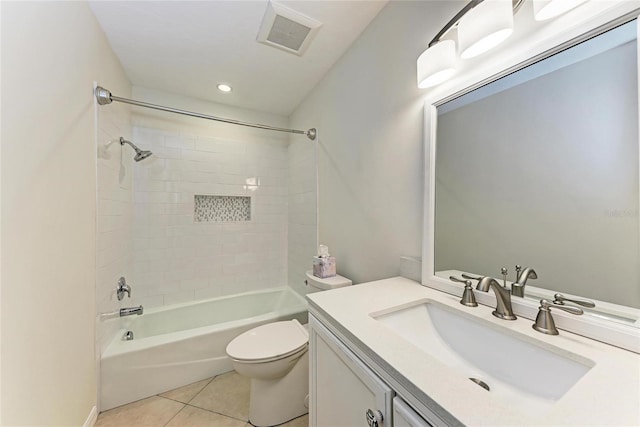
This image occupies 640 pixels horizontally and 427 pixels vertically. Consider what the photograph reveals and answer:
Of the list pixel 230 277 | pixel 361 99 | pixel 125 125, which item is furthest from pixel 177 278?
pixel 361 99

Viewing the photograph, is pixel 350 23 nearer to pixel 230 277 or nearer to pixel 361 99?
pixel 361 99

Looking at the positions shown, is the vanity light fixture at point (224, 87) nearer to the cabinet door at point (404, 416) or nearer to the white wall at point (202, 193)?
the white wall at point (202, 193)

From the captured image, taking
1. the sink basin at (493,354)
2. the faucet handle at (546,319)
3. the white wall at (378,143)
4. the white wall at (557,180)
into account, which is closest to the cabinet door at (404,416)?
the sink basin at (493,354)

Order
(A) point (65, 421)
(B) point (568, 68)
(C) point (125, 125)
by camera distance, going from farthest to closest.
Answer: (C) point (125, 125)
(A) point (65, 421)
(B) point (568, 68)

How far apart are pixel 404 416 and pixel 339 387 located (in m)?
0.30

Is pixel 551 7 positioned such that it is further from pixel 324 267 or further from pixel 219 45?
pixel 219 45

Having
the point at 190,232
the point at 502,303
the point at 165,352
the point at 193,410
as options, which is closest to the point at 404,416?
the point at 502,303

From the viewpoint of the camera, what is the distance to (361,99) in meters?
1.59

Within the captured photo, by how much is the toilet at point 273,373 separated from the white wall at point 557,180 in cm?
105

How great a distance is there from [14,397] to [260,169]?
88.9 inches

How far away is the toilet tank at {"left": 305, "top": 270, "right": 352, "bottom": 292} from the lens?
1.55m

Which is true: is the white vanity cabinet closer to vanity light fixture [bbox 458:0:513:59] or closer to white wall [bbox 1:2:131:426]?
white wall [bbox 1:2:131:426]

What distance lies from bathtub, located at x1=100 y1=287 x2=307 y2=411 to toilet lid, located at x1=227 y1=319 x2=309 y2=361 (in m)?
0.38

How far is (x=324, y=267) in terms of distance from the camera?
5.51 feet
